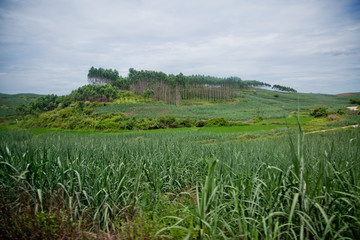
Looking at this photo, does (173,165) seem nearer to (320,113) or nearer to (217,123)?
(217,123)

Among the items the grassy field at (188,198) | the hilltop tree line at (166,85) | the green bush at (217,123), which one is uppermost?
the hilltop tree line at (166,85)

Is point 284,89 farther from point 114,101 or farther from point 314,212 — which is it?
point 314,212

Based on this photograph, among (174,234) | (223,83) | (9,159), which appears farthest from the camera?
(223,83)

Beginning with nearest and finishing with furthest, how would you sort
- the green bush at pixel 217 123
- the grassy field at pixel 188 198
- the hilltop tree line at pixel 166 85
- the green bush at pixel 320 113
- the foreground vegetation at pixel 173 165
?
1. the grassy field at pixel 188 198
2. the foreground vegetation at pixel 173 165
3. the green bush at pixel 320 113
4. the green bush at pixel 217 123
5. the hilltop tree line at pixel 166 85

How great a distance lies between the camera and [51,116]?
132 feet

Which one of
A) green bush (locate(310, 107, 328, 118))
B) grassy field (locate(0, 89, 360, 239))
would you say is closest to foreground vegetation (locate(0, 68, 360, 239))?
grassy field (locate(0, 89, 360, 239))

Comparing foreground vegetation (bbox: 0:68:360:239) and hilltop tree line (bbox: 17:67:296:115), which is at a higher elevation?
hilltop tree line (bbox: 17:67:296:115)

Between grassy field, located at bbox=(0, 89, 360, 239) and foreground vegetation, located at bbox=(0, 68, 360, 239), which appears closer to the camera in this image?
grassy field, located at bbox=(0, 89, 360, 239)

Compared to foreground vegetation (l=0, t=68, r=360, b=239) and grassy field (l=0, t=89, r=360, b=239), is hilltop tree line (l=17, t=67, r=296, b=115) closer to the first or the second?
foreground vegetation (l=0, t=68, r=360, b=239)

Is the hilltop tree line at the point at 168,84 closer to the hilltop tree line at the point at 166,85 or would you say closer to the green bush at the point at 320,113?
the hilltop tree line at the point at 166,85


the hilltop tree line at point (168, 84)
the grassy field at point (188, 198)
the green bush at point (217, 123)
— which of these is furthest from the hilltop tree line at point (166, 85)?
the grassy field at point (188, 198)

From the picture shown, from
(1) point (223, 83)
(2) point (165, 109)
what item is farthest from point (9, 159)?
(1) point (223, 83)

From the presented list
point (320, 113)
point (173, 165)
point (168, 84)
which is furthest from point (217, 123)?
point (168, 84)

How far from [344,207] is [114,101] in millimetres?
59641
